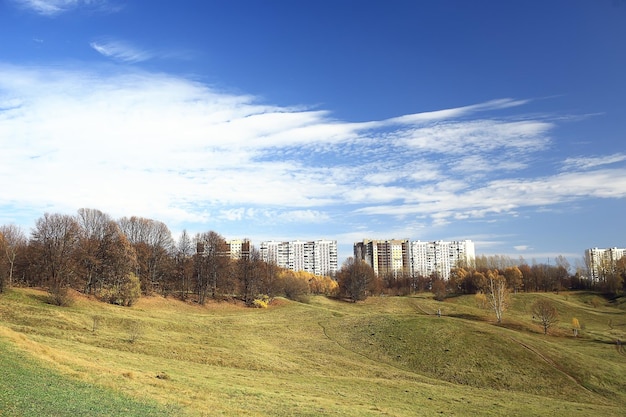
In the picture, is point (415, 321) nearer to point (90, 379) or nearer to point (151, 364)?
point (151, 364)

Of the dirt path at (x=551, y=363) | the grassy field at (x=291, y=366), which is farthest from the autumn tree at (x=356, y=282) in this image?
the dirt path at (x=551, y=363)

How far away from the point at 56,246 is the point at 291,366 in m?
60.3

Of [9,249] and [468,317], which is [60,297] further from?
[468,317]

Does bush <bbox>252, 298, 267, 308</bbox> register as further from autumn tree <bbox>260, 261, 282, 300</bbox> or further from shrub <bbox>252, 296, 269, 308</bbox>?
autumn tree <bbox>260, 261, 282, 300</bbox>

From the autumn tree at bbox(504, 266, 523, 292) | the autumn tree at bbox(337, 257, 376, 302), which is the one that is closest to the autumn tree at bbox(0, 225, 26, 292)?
the autumn tree at bbox(337, 257, 376, 302)

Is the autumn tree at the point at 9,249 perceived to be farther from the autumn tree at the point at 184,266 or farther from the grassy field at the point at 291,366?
the autumn tree at the point at 184,266

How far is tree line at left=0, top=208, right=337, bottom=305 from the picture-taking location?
84250 millimetres

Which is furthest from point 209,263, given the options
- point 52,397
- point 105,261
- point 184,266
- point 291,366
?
point 52,397

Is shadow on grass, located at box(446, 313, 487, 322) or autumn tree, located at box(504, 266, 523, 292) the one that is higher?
autumn tree, located at box(504, 266, 523, 292)

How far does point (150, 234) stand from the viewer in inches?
4911

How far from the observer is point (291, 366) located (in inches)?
1937

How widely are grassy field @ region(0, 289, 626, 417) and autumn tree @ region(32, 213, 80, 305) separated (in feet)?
41.4

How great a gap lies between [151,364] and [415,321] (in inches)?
1981

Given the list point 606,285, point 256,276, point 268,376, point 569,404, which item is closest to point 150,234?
point 256,276
